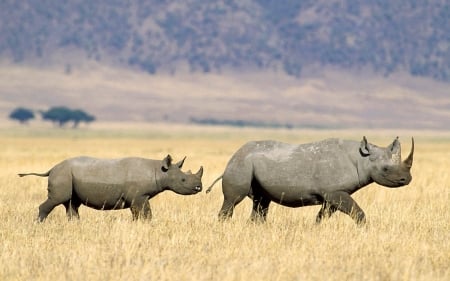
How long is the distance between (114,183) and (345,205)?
2.78 m

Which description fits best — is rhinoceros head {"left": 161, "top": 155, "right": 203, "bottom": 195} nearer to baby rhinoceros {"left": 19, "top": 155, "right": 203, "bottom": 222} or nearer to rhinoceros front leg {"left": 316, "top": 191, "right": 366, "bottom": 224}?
baby rhinoceros {"left": 19, "top": 155, "right": 203, "bottom": 222}

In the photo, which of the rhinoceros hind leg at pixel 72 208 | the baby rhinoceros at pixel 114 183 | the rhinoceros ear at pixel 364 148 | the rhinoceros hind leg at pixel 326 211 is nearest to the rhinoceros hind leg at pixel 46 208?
the baby rhinoceros at pixel 114 183

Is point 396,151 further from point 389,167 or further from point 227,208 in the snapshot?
point 227,208

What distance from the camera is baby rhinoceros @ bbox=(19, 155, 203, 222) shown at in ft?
42.9

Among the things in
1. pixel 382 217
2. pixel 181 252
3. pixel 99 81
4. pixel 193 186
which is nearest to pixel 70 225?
pixel 193 186

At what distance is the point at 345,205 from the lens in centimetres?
1257

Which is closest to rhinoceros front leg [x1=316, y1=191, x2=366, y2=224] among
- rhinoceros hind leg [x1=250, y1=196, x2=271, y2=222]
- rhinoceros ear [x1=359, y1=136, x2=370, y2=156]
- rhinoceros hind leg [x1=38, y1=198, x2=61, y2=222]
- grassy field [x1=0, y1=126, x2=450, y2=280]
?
grassy field [x1=0, y1=126, x2=450, y2=280]

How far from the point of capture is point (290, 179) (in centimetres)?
1285

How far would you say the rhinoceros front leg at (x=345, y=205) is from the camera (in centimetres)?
1245

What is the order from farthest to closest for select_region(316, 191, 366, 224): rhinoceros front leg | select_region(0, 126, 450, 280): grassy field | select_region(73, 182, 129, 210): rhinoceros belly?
select_region(73, 182, 129, 210): rhinoceros belly → select_region(316, 191, 366, 224): rhinoceros front leg → select_region(0, 126, 450, 280): grassy field

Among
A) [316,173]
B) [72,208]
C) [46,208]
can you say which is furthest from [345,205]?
[46,208]

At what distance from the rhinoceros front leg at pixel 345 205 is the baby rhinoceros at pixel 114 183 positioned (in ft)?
Result: 5.35

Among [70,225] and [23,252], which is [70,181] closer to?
[70,225]

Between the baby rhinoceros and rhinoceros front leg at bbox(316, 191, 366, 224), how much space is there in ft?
5.35
